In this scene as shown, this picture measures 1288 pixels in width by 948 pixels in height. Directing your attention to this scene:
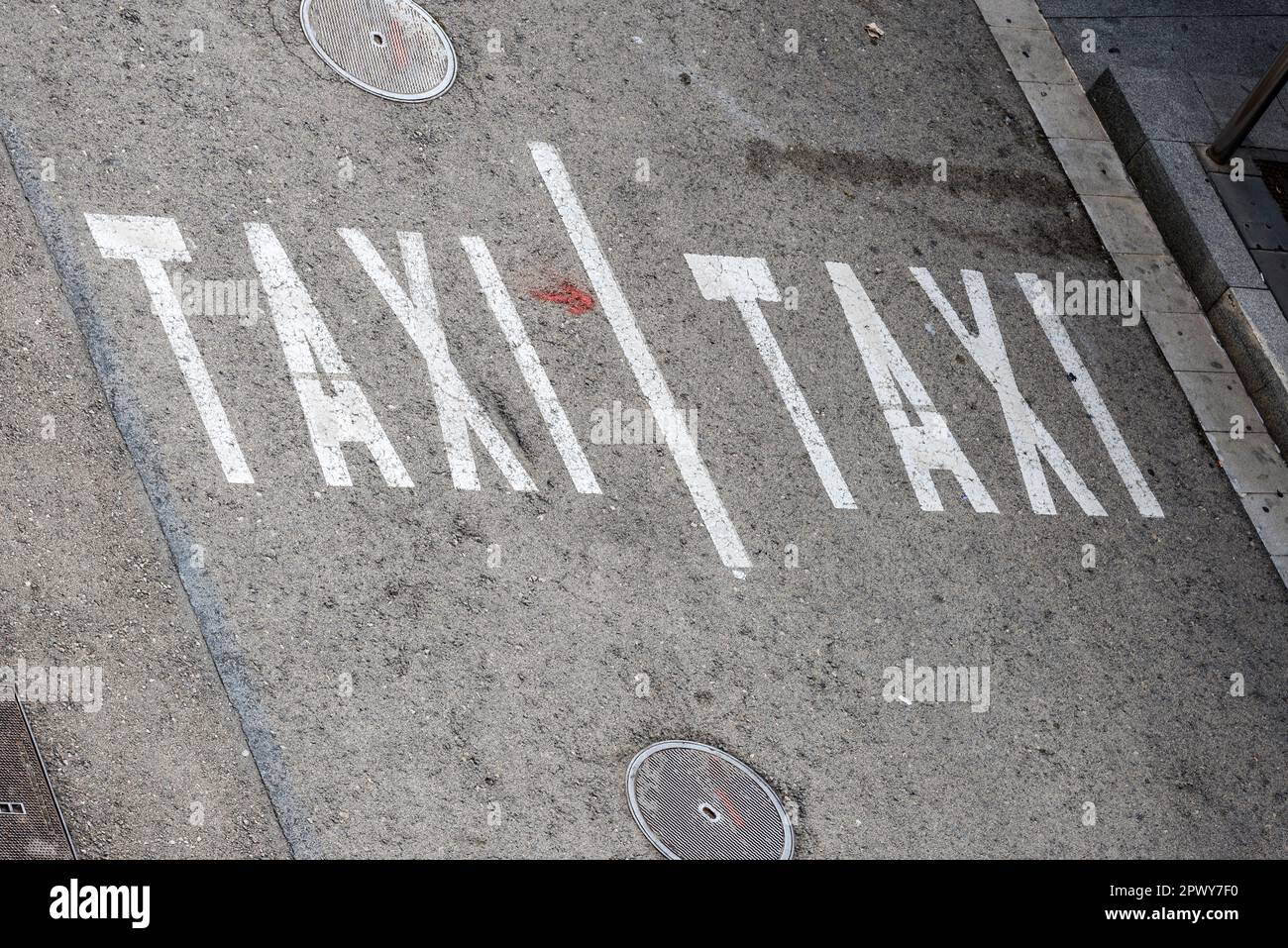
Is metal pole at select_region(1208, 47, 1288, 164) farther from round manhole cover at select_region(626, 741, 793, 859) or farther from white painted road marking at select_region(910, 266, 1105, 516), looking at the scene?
round manhole cover at select_region(626, 741, 793, 859)

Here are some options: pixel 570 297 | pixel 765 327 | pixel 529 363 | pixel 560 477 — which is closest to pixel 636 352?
pixel 570 297

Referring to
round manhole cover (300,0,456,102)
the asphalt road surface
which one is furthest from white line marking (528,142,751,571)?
round manhole cover (300,0,456,102)

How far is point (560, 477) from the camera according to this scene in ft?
20.7

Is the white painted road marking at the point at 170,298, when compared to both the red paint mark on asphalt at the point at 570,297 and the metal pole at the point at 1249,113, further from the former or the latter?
the metal pole at the point at 1249,113

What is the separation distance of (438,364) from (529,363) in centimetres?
51

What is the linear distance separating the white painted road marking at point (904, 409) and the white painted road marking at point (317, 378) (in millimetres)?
2893

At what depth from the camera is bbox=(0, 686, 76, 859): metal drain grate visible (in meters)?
4.83

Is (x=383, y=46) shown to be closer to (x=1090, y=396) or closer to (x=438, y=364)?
(x=438, y=364)

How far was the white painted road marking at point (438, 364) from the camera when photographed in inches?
245

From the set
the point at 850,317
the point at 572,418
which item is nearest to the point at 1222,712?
the point at 850,317

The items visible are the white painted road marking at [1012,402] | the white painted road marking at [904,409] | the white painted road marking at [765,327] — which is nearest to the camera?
the white painted road marking at [765,327]

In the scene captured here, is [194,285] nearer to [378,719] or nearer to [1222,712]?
[378,719]

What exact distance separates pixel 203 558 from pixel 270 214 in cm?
215

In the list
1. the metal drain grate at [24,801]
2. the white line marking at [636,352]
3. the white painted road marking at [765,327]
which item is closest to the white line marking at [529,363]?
the white line marking at [636,352]
